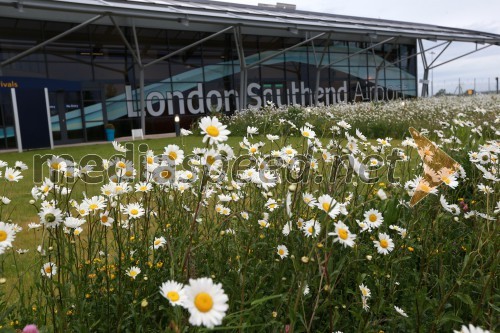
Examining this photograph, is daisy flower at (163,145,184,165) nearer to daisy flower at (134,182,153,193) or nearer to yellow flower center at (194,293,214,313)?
daisy flower at (134,182,153,193)

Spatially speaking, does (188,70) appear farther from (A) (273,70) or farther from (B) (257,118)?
(B) (257,118)

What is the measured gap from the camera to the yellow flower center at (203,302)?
30.9 inches

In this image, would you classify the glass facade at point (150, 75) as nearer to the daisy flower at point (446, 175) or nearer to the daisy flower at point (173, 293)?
the daisy flower at point (446, 175)

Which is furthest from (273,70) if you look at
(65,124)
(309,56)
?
(65,124)

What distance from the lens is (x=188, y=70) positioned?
21484 millimetres

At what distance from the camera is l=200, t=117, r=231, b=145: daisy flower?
1.22 meters

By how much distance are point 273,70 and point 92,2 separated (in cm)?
1263

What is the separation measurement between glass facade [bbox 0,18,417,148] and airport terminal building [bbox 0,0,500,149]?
5 cm

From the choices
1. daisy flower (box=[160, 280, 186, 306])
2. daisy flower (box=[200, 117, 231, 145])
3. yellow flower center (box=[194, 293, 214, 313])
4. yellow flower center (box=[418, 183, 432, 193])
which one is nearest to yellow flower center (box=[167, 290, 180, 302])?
daisy flower (box=[160, 280, 186, 306])

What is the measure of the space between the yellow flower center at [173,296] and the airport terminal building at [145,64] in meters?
13.7

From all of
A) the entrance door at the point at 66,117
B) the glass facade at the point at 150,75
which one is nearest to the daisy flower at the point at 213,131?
the glass facade at the point at 150,75

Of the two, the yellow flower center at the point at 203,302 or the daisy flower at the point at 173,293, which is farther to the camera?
the daisy flower at the point at 173,293

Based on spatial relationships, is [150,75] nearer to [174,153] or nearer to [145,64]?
[145,64]

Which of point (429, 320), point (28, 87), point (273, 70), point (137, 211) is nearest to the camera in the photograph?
point (429, 320)
